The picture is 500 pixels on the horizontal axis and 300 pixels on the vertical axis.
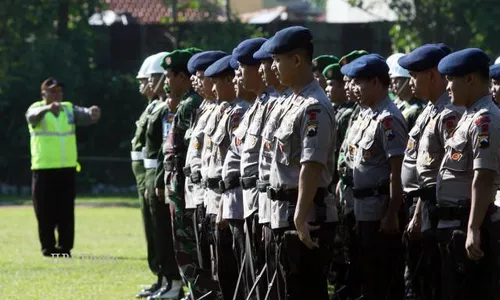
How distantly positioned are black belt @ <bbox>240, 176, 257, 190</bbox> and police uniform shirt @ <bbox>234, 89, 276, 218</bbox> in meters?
0.02

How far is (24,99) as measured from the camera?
30.1m

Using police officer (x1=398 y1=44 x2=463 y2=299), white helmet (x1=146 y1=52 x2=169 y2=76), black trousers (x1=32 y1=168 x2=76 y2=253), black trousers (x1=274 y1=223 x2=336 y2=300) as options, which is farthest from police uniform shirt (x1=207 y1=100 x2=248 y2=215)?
black trousers (x1=32 y1=168 x2=76 y2=253)

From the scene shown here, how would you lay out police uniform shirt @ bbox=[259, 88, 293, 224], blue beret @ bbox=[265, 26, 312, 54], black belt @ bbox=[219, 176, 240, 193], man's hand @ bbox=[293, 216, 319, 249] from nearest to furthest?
man's hand @ bbox=[293, 216, 319, 249], blue beret @ bbox=[265, 26, 312, 54], police uniform shirt @ bbox=[259, 88, 293, 224], black belt @ bbox=[219, 176, 240, 193]

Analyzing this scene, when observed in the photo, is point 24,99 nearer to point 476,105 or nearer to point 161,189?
point 161,189

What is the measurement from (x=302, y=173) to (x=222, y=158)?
2.22 m

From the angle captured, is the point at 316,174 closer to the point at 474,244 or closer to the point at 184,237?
the point at 474,244

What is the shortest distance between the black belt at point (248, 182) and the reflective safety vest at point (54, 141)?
799 cm

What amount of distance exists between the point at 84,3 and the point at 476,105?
2439 centimetres

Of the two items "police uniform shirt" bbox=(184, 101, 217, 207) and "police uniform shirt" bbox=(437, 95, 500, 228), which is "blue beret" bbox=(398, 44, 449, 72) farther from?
"police uniform shirt" bbox=(184, 101, 217, 207)

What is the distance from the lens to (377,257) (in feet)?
32.0

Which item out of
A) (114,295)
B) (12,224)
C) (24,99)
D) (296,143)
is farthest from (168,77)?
(24,99)

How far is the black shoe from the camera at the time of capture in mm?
12359

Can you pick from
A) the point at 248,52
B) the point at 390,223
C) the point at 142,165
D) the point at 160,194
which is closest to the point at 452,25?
the point at 142,165

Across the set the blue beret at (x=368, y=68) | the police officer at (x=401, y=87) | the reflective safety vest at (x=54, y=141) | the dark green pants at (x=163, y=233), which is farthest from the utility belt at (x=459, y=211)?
the reflective safety vest at (x=54, y=141)
